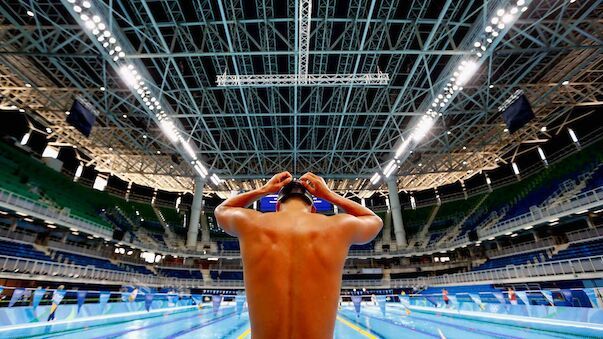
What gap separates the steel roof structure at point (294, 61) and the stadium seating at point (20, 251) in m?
9.79

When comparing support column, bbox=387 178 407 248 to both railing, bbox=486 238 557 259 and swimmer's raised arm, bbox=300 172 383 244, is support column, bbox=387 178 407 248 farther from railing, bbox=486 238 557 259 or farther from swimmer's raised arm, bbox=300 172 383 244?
swimmer's raised arm, bbox=300 172 383 244

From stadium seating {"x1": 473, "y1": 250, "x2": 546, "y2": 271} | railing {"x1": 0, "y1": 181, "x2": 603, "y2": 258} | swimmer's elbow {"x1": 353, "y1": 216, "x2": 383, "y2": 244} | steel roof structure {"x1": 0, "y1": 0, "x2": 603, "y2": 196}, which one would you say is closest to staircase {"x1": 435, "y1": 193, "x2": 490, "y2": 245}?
railing {"x1": 0, "y1": 181, "x2": 603, "y2": 258}

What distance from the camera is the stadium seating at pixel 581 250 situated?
19080 millimetres

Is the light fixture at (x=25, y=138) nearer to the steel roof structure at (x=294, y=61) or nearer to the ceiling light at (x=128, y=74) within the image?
the steel roof structure at (x=294, y=61)

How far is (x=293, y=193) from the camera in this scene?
1.59m

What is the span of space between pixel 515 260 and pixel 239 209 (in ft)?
105

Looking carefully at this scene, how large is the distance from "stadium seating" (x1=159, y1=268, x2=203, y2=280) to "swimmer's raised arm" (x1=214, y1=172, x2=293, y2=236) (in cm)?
4004

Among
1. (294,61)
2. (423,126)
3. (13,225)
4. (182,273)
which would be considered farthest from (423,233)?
(13,225)

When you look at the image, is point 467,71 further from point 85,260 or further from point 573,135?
point 85,260

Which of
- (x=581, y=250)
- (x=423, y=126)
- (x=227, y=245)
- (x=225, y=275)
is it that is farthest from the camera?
(x=227, y=245)

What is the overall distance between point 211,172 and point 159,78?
Answer: 10692mm

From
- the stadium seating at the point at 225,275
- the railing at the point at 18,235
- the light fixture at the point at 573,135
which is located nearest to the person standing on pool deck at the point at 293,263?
the railing at the point at 18,235

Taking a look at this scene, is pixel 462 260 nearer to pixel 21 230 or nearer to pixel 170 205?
pixel 170 205

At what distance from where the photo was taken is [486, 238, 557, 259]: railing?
2291cm
